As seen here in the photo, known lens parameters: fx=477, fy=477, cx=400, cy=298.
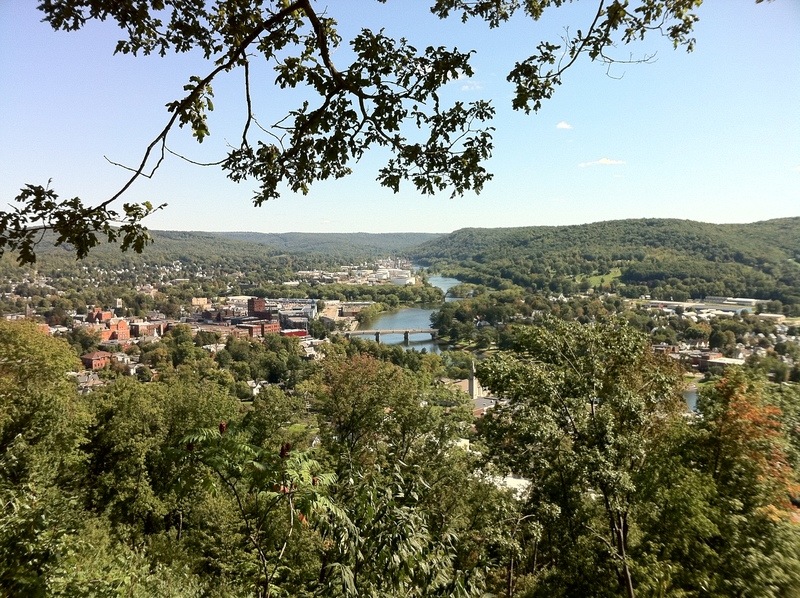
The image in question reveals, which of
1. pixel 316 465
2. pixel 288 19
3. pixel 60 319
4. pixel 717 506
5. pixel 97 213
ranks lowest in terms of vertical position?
pixel 60 319

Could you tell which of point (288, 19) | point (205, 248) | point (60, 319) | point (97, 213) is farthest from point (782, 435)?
point (205, 248)

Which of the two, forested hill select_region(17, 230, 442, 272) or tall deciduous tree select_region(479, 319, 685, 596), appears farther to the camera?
forested hill select_region(17, 230, 442, 272)

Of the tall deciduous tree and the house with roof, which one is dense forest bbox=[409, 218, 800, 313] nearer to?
the tall deciduous tree

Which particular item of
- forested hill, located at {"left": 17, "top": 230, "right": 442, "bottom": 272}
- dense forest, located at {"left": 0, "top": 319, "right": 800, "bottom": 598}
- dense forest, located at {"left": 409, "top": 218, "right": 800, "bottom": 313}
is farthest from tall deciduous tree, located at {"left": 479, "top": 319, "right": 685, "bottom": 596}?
forested hill, located at {"left": 17, "top": 230, "right": 442, "bottom": 272}

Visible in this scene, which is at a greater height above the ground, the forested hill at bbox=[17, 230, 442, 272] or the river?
the forested hill at bbox=[17, 230, 442, 272]

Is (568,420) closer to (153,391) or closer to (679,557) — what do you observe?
(679,557)

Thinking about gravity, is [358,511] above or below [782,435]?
above
